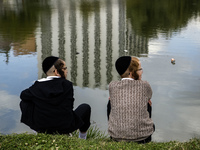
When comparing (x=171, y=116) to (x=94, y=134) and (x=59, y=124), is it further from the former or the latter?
(x=59, y=124)

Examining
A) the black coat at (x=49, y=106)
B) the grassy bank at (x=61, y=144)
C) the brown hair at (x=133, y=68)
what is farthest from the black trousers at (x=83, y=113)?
the brown hair at (x=133, y=68)

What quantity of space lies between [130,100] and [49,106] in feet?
3.60

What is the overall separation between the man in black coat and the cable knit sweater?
655 millimetres

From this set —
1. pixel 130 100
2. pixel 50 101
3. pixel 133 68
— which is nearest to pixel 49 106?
pixel 50 101

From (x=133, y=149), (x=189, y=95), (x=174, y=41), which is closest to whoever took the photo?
(x=133, y=149)

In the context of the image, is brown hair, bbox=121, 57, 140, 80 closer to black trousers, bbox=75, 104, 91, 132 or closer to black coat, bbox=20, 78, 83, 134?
black coat, bbox=20, 78, 83, 134

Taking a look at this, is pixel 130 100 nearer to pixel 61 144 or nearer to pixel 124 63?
pixel 124 63

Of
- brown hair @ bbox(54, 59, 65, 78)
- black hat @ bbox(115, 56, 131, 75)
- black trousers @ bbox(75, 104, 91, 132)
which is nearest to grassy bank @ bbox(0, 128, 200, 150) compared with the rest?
black trousers @ bbox(75, 104, 91, 132)

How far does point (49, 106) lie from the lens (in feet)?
17.1

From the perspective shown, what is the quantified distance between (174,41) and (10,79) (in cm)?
969

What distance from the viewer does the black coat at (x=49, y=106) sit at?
5.16 m

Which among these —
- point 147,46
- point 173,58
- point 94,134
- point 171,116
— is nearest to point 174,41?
point 147,46

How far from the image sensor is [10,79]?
1159 centimetres

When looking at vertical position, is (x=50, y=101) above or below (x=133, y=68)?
below
